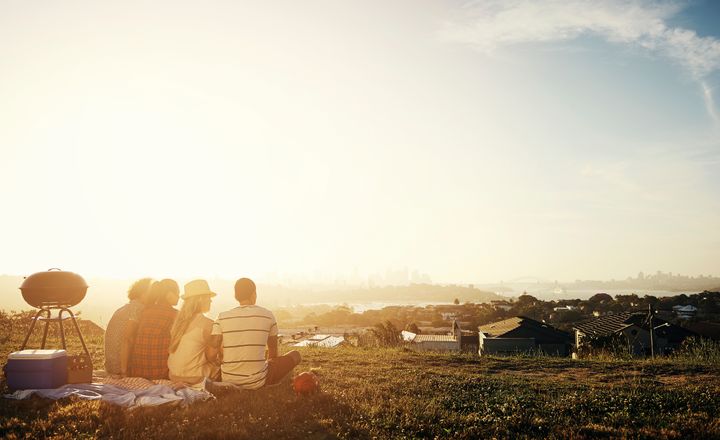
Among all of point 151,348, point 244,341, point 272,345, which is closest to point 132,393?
point 151,348

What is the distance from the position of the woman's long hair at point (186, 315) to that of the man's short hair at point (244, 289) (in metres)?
0.73

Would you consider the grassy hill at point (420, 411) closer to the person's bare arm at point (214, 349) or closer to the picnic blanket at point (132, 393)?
the picnic blanket at point (132, 393)

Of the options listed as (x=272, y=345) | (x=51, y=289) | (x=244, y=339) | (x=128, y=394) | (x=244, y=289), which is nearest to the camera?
(x=128, y=394)

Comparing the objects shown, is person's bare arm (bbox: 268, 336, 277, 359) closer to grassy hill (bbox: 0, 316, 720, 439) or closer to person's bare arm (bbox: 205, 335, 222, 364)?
grassy hill (bbox: 0, 316, 720, 439)

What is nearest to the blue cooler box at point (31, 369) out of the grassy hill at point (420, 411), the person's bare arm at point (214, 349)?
the grassy hill at point (420, 411)

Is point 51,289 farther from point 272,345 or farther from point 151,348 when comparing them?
point 272,345

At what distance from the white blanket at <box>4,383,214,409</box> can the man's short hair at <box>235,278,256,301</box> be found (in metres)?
1.75

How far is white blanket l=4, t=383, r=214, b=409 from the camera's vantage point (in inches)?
281

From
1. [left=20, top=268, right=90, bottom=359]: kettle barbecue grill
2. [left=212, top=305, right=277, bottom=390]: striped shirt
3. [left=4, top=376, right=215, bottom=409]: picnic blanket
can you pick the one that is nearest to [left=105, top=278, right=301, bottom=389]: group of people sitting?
[left=212, top=305, right=277, bottom=390]: striped shirt

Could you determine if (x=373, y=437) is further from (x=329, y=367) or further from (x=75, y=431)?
(x=329, y=367)

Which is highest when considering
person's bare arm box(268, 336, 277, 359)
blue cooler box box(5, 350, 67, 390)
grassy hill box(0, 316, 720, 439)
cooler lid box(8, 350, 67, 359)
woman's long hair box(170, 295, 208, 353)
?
woman's long hair box(170, 295, 208, 353)

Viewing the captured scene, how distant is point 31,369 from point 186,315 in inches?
109

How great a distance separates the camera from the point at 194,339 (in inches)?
324

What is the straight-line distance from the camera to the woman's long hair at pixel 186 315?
26.9 ft
